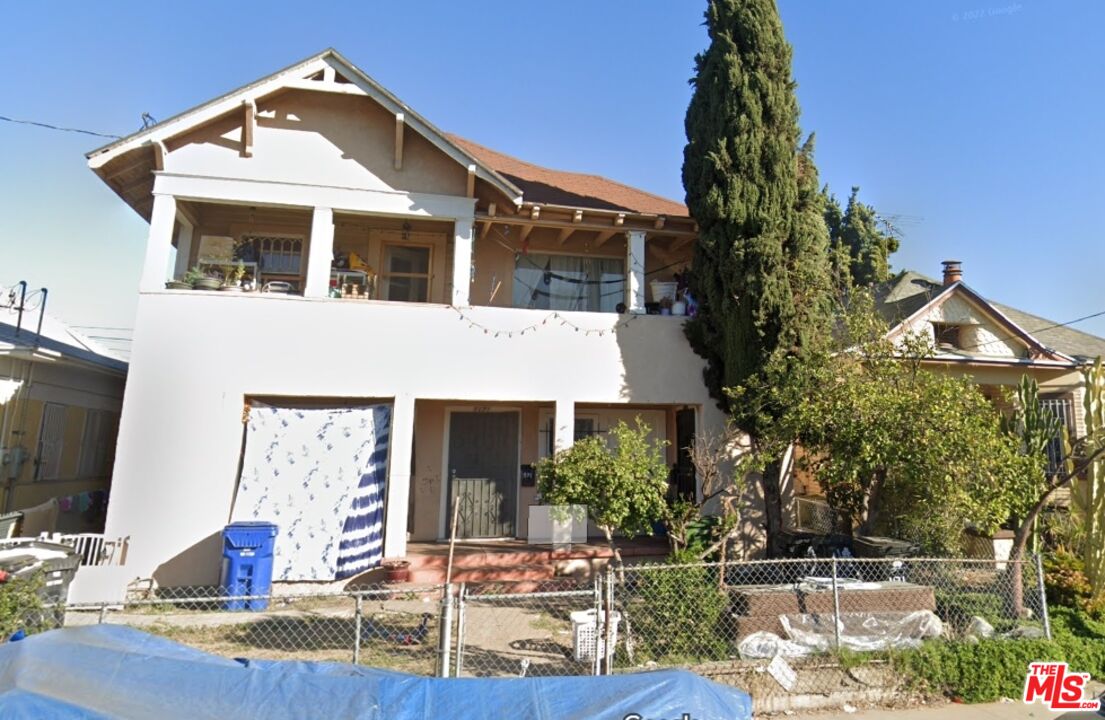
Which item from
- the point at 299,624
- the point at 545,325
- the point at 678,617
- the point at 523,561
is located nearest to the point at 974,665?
the point at 678,617

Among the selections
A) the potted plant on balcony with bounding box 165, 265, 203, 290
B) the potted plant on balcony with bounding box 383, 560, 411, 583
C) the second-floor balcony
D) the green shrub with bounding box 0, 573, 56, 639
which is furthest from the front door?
the green shrub with bounding box 0, 573, 56, 639

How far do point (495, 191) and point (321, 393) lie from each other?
4703mm

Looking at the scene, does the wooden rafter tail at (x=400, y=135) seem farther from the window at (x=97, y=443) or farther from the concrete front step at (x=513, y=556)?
the window at (x=97, y=443)

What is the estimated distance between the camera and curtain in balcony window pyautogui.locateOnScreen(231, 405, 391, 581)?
30.2ft

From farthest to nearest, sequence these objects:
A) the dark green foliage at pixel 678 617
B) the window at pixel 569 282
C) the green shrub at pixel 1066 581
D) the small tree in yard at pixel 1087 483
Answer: the window at pixel 569 282
the green shrub at pixel 1066 581
the small tree in yard at pixel 1087 483
the dark green foliage at pixel 678 617

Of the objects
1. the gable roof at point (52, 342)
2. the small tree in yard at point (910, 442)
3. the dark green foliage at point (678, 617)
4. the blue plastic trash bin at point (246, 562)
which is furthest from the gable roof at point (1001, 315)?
the gable roof at point (52, 342)

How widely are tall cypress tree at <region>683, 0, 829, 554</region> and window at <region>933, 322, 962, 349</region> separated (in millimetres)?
5651

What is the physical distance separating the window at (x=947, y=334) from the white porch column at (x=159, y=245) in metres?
15.9

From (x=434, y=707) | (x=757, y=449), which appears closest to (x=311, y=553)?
(x=434, y=707)

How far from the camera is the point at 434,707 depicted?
141 inches

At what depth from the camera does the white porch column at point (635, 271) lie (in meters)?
11.4

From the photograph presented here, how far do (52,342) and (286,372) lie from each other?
6.57m

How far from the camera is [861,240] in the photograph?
2125 centimetres

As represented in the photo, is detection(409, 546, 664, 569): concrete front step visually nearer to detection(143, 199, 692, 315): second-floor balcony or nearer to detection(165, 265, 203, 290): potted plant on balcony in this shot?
detection(143, 199, 692, 315): second-floor balcony
